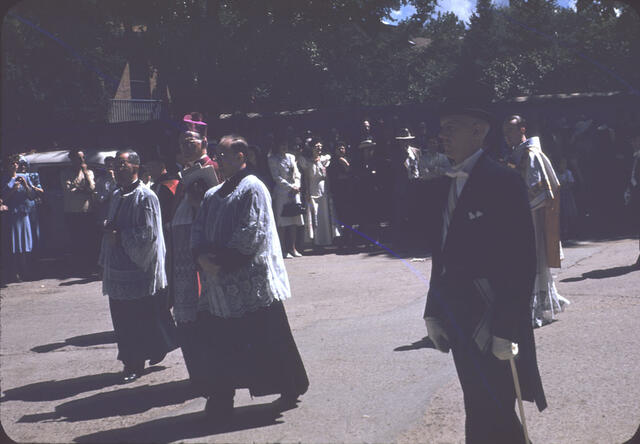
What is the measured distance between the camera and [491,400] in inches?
123

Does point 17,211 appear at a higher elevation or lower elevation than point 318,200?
higher

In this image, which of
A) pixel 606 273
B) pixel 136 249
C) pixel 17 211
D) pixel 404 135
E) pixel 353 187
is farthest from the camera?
pixel 404 135

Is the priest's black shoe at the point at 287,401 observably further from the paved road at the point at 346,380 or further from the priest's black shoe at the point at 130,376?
the priest's black shoe at the point at 130,376

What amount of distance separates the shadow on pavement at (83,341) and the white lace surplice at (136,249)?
5.05ft

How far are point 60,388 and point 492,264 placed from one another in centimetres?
425

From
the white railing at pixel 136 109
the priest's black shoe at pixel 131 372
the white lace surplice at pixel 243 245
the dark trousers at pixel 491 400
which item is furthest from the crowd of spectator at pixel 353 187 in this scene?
the dark trousers at pixel 491 400

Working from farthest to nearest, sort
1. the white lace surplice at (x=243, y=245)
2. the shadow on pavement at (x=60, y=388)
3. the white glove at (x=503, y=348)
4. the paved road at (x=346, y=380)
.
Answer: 1. the shadow on pavement at (x=60, y=388)
2. the white lace surplice at (x=243, y=245)
3. the paved road at (x=346, y=380)
4. the white glove at (x=503, y=348)

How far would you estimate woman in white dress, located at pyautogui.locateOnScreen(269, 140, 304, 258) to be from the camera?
13.0 meters

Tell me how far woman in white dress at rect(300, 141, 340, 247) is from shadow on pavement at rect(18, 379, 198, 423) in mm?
7991

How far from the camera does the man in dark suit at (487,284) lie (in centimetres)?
304

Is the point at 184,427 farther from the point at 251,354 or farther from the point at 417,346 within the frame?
the point at 417,346

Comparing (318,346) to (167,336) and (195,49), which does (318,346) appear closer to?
(167,336)

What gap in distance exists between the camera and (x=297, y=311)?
8.45 m

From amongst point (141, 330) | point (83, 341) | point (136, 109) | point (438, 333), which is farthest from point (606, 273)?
point (136, 109)
